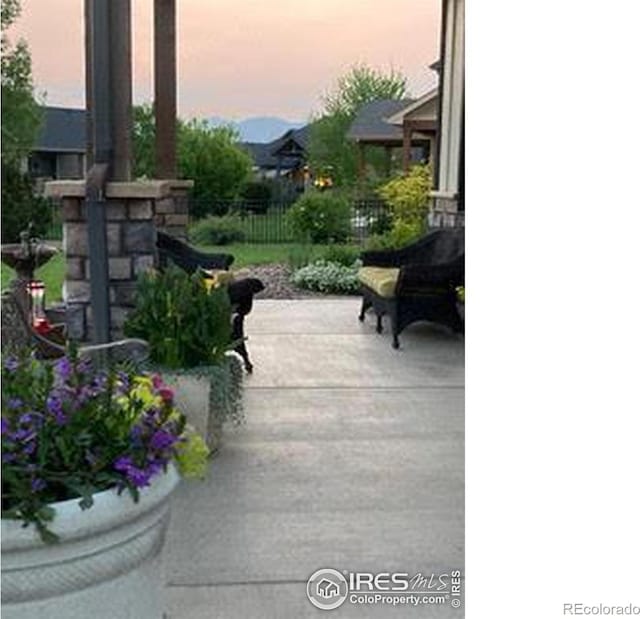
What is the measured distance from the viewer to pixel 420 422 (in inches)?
178

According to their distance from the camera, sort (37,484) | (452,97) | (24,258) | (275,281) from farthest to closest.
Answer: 1. (275,281)
2. (452,97)
3. (24,258)
4. (37,484)

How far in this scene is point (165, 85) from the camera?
340 inches

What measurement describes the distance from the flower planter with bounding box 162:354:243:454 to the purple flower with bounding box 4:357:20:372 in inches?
53.4

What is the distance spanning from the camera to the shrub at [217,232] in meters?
16.5

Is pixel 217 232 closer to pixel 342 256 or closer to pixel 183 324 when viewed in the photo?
pixel 342 256

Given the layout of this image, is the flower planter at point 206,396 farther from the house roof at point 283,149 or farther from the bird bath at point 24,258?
the house roof at point 283,149

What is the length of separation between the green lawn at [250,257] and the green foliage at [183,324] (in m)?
4.53

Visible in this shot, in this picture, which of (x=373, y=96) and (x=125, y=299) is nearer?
(x=125, y=299)

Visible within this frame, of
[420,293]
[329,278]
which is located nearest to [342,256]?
[329,278]

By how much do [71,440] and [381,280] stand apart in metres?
5.10

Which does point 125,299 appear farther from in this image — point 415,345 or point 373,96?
point 373,96
